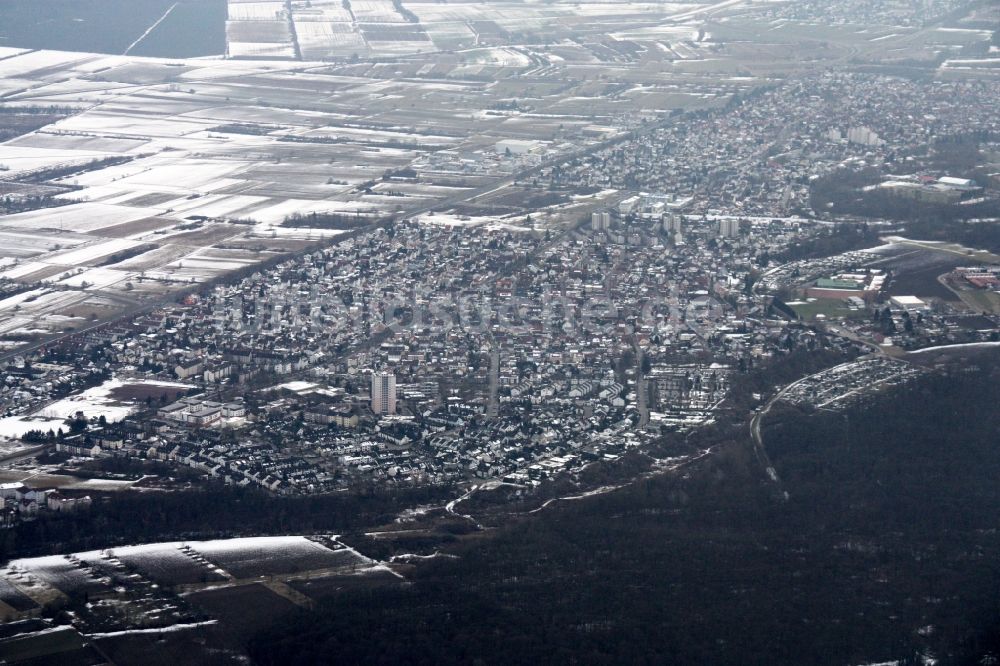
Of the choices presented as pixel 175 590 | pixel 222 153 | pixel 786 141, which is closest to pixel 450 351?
pixel 175 590

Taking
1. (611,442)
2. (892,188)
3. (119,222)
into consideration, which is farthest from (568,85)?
(611,442)

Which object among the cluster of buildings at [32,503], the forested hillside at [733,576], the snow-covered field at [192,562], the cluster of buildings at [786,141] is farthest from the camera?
the cluster of buildings at [786,141]

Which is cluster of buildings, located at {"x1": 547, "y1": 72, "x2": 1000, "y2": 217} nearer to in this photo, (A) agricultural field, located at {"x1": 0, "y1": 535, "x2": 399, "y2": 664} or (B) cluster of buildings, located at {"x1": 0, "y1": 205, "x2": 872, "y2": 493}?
(B) cluster of buildings, located at {"x1": 0, "y1": 205, "x2": 872, "y2": 493}

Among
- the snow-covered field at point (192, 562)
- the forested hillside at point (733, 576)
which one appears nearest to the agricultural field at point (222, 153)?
the snow-covered field at point (192, 562)

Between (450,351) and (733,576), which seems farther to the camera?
(450,351)

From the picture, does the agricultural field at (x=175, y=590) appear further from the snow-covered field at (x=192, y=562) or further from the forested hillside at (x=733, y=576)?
the forested hillside at (x=733, y=576)

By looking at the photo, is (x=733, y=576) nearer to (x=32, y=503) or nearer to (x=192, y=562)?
(x=192, y=562)

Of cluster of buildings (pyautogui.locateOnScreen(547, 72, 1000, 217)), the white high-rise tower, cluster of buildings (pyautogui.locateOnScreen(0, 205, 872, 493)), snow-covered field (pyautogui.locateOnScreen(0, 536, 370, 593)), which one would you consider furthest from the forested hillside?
cluster of buildings (pyautogui.locateOnScreen(547, 72, 1000, 217))

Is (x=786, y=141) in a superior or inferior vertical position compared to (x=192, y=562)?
inferior

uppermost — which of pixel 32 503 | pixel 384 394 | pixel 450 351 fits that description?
pixel 32 503

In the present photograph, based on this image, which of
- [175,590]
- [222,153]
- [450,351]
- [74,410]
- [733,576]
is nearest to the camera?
[175,590]

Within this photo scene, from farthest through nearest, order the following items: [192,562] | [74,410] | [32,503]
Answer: [74,410] < [32,503] < [192,562]

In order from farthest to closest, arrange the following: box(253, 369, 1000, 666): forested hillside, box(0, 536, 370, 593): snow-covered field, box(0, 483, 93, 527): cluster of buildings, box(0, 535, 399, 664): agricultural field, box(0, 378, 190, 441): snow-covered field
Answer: box(0, 378, 190, 441): snow-covered field, box(0, 483, 93, 527): cluster of buildings, box(0, 536, 370, 593): snow-covered field, box(0, 535, 399, 664): agricultural field, box(253, 369, 1000, 666): forested hillside
